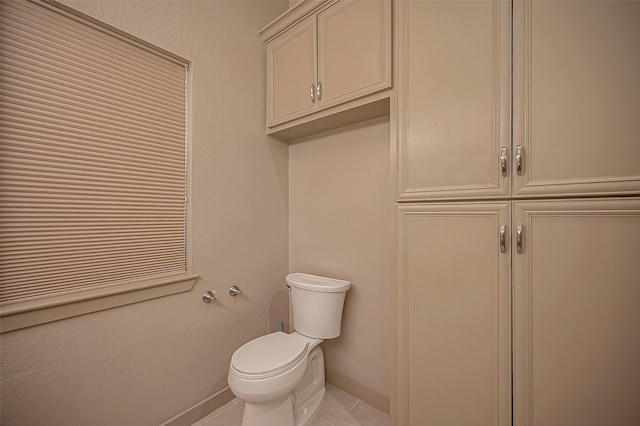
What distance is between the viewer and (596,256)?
0.81 meters

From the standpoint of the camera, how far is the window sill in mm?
953

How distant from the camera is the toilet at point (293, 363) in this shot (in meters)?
1.20

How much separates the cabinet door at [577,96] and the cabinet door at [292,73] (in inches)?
40.5

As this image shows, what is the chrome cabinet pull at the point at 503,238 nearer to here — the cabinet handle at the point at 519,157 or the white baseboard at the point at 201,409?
the cabinet handle at the point at 519,157

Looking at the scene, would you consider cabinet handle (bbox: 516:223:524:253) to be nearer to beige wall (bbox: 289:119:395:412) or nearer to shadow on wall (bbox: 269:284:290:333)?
beige wall (bbox: 289:119:395:412)

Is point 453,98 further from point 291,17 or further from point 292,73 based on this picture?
point 291,17

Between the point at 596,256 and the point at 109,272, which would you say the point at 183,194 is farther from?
the point at 596,256

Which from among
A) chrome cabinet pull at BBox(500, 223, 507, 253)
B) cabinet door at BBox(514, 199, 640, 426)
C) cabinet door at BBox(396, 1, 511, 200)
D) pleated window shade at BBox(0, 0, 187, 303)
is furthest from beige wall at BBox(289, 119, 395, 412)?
pleated window shade at BBox(0, 0, 187, 303)

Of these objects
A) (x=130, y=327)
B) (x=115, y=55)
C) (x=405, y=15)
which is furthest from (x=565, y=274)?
(x=115, y=55)

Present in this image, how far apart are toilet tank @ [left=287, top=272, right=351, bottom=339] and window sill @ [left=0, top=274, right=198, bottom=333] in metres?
0.68

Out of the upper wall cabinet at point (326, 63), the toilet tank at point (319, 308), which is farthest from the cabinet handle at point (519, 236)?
the toilet tank at point (319, 308)

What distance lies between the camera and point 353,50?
1.37m

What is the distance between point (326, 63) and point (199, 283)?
1512mm

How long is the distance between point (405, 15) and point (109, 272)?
1.85 meters
